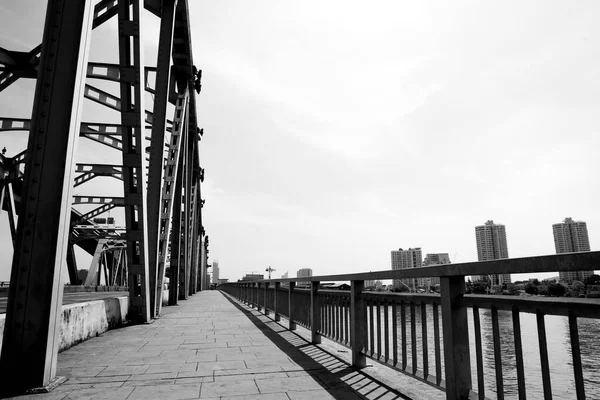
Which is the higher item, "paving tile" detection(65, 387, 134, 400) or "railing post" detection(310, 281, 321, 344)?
"railing post" detection(310, 281, 321, 344)

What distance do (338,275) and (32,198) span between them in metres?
3.67

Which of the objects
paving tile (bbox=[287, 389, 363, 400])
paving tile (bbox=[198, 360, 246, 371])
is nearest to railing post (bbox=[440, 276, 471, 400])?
paving tile (bbox=[287, 389, 363, 400])

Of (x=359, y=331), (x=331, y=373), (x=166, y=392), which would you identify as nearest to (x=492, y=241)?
(x=359, y=331)

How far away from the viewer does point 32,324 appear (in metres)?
3.74

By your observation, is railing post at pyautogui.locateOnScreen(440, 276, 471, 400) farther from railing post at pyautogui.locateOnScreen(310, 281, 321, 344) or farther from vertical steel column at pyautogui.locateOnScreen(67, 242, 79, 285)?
vertical steel column at pyautogui.locateOnScreen(67, 242, 79, 285)

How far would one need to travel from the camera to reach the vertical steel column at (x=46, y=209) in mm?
3689

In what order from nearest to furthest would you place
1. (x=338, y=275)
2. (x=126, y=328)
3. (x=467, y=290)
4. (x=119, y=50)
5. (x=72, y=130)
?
(x=467, y=290), (x=72, y=130), (x=338, y=275), (x=119, y=50), (x=126, y=328)

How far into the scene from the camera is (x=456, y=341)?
2648mm

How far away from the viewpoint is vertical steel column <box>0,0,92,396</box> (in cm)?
369

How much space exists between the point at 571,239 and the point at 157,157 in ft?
46.4

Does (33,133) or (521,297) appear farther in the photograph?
(33,133)

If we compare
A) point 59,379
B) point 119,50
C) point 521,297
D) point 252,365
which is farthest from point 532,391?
point 119,50

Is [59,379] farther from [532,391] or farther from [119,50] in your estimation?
[119,50]

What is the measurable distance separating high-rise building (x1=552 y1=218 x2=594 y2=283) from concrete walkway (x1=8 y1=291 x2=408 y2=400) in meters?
1.96
